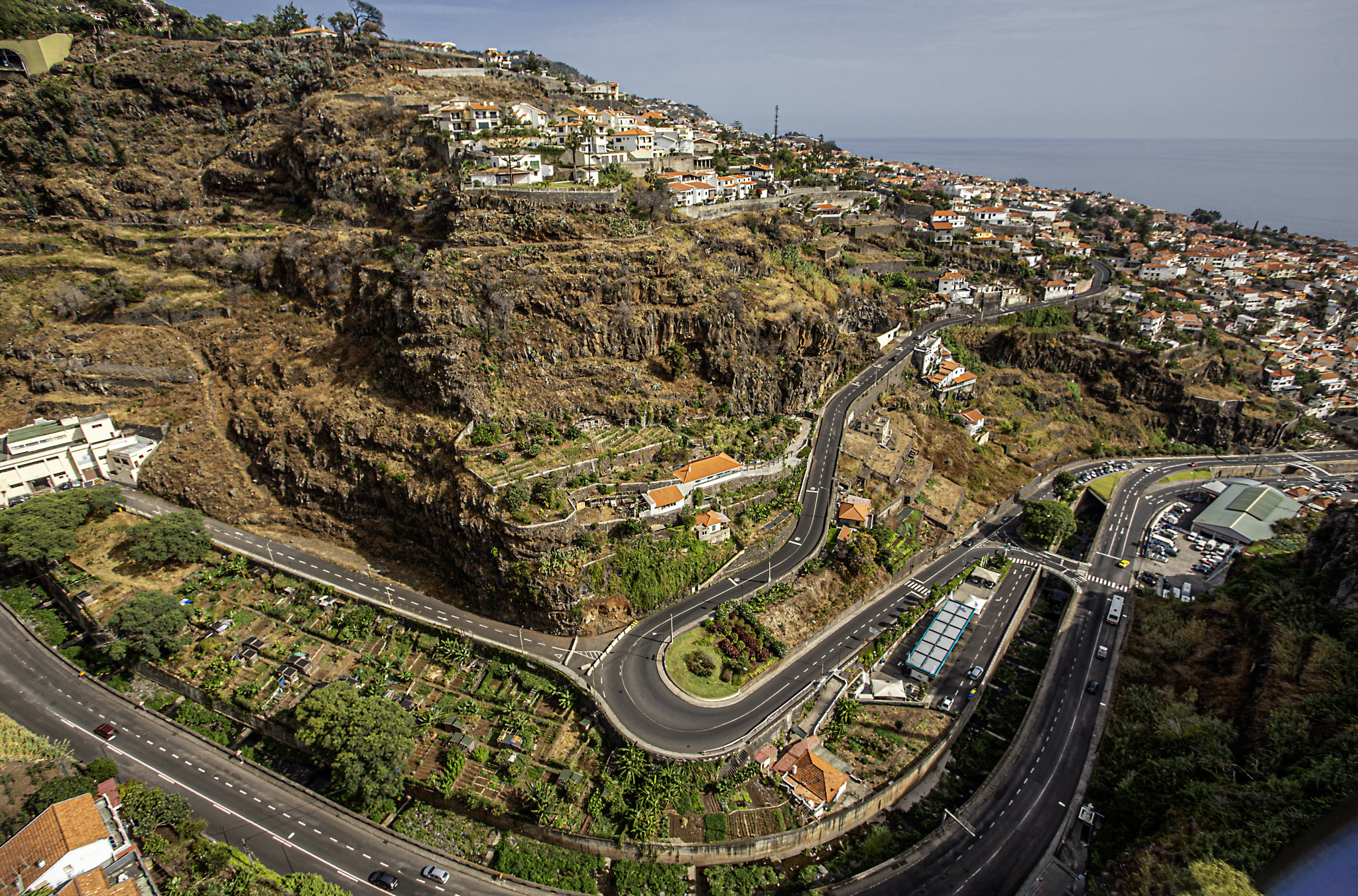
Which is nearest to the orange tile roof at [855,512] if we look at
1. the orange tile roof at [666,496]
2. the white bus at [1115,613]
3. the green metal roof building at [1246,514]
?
the orange tile roof at [666,496]

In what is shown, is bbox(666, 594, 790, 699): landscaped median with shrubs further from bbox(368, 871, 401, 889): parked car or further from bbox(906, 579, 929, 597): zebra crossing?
bbox(368, 871, 401, 889): parked car

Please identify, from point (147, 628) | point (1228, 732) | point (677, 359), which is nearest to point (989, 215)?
point (677, 359)

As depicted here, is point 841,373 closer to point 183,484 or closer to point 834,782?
point 834,782

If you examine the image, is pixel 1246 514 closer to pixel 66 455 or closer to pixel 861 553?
pixel 861 553

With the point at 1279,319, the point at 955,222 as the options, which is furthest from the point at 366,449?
the point at 1279,319

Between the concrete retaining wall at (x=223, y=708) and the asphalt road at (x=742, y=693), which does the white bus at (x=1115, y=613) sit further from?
the concrete retaining wall at (x=223, y=708)

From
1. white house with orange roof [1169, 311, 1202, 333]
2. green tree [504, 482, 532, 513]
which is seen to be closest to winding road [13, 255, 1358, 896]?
green tree [504, 482, 532, 513]
